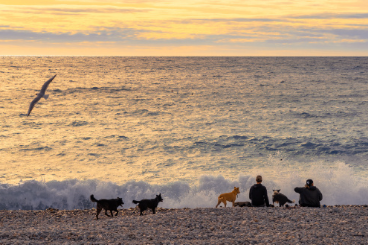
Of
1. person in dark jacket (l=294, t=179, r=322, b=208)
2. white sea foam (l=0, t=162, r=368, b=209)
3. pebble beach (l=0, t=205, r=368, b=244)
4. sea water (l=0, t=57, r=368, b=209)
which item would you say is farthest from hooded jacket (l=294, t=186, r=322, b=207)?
sea water (l=0, t=57, r=368, b=209)

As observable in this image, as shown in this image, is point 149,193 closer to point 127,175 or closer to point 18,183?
point 127,175

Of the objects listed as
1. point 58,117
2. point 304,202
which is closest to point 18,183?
Result: point 304,202

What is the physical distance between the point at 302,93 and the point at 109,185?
42158 millimetres

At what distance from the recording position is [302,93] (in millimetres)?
51438

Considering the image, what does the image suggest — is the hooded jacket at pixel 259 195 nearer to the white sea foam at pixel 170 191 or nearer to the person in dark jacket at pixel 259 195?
the person in dark jacket at pixel 259 195

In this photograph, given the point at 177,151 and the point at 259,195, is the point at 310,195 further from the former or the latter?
the point at 177,151

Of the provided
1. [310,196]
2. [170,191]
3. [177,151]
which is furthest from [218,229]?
[177,151]

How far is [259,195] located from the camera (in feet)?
33.7

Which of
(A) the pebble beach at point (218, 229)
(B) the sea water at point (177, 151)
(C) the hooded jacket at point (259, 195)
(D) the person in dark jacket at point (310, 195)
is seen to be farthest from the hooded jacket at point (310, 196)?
(B) the sea water at point (177, 151)

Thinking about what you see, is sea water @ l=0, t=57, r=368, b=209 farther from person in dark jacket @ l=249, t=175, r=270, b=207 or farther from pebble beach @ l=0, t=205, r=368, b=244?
pebble beach @ l=0, t=205, r=368, b=244

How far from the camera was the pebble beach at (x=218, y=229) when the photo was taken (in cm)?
736

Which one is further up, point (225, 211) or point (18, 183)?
point (225, 211)

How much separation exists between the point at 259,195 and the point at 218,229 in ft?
8.22

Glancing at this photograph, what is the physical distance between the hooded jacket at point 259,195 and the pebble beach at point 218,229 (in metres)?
0.36
